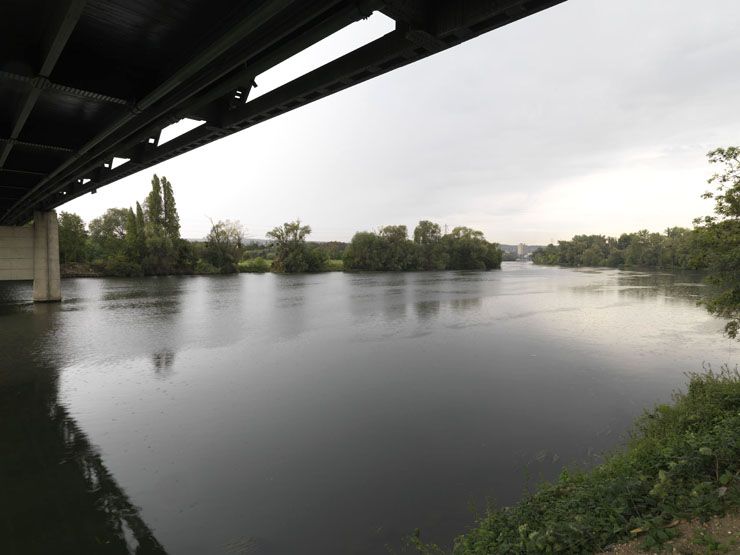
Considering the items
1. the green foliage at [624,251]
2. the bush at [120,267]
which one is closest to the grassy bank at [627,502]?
the green foliage at [624,251]

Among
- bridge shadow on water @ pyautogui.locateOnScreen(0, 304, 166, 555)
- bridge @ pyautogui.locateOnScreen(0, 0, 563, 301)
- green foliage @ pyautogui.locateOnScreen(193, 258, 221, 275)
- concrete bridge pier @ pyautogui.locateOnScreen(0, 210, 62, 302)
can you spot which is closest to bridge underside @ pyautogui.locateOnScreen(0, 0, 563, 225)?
bridge @ pyautogui.locateOnScreen(0, 0, 563, 301)

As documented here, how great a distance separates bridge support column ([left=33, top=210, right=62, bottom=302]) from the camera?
107 ft

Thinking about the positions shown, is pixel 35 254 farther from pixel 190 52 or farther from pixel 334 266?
pixel 334 266

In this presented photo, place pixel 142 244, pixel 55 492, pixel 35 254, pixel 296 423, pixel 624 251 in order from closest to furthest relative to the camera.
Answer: pixel 55 492
pixel 296 423
pixel 35 254
pixel 142 244
pixel 624 251

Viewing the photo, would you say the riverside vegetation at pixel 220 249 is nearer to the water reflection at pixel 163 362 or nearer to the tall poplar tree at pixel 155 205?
the tall poplar tree at pixel 155 205

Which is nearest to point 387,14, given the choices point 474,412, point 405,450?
point 405,450

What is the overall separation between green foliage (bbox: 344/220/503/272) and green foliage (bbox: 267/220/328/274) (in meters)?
11.1

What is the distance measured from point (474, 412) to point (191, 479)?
23.0ft

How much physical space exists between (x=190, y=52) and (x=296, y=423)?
828 cm

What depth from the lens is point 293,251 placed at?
90250 millimetres

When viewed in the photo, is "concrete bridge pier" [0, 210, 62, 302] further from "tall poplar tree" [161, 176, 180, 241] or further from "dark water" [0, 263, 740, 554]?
"tall poplar tree" [161, 176, 180, 241]

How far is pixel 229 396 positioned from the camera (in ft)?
39.0

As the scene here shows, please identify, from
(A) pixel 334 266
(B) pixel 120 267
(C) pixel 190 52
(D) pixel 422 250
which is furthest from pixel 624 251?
(C) pixel 190 52

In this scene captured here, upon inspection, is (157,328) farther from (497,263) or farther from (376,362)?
(497,263)
